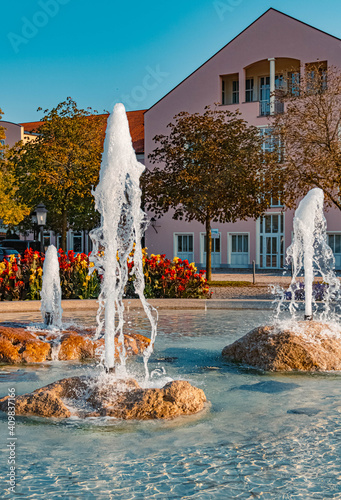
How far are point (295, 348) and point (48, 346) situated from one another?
3025 mm

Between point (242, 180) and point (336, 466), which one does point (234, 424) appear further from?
point (242, 180)

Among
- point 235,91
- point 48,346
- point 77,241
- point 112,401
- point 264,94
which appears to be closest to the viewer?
point 112,401

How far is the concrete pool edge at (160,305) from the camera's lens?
1277 cm

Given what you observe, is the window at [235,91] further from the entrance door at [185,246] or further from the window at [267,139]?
the entrance door at [185,246]

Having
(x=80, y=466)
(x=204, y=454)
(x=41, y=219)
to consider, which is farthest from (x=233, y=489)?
(x=41, y=219)

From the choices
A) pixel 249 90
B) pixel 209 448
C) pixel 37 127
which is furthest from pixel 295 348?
pixel 37 127

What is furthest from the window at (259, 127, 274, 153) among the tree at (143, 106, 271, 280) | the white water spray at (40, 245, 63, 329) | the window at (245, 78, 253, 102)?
the white water spray at (40, 245, 63, 329)

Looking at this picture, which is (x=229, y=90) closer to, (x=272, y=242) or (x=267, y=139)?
(x=272, y=242)

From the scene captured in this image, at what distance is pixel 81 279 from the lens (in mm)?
14992

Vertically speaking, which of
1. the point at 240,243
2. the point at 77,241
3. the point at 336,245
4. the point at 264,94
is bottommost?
the point at 336,245

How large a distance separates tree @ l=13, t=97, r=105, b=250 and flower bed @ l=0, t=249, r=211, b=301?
45.4ft

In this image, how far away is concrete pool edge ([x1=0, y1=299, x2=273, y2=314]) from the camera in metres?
12.8

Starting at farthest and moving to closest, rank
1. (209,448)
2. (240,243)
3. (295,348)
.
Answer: (240,243)
(295,348)
(209,448)

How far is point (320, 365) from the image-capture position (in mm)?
6938
